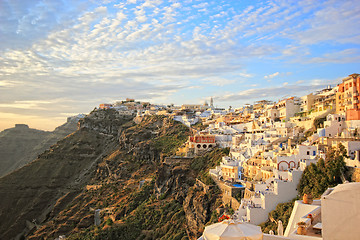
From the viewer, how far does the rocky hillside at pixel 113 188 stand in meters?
36.8

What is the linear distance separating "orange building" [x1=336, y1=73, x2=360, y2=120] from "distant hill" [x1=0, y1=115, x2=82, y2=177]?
111m

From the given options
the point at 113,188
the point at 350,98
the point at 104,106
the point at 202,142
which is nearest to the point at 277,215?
the point at 350,98

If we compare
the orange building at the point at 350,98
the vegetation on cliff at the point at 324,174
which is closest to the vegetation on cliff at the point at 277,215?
the vegetation on cliff at the point at 324,174

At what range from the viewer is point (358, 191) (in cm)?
616

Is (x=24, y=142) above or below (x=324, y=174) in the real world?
below

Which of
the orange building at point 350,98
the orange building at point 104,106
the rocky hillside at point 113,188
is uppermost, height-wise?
the orange building at point 104,106

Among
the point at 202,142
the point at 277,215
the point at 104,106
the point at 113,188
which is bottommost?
the point at 113,188

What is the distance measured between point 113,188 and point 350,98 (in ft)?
133

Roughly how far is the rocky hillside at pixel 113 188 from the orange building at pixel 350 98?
14.9 metres

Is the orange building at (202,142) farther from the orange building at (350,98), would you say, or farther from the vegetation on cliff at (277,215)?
the vegetation on cliff at (277,215)

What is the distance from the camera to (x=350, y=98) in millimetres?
31672

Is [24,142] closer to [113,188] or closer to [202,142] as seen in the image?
[113,188]

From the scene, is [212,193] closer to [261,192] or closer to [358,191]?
[261,192]

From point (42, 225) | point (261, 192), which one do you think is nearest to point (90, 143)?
point (42, 225)
